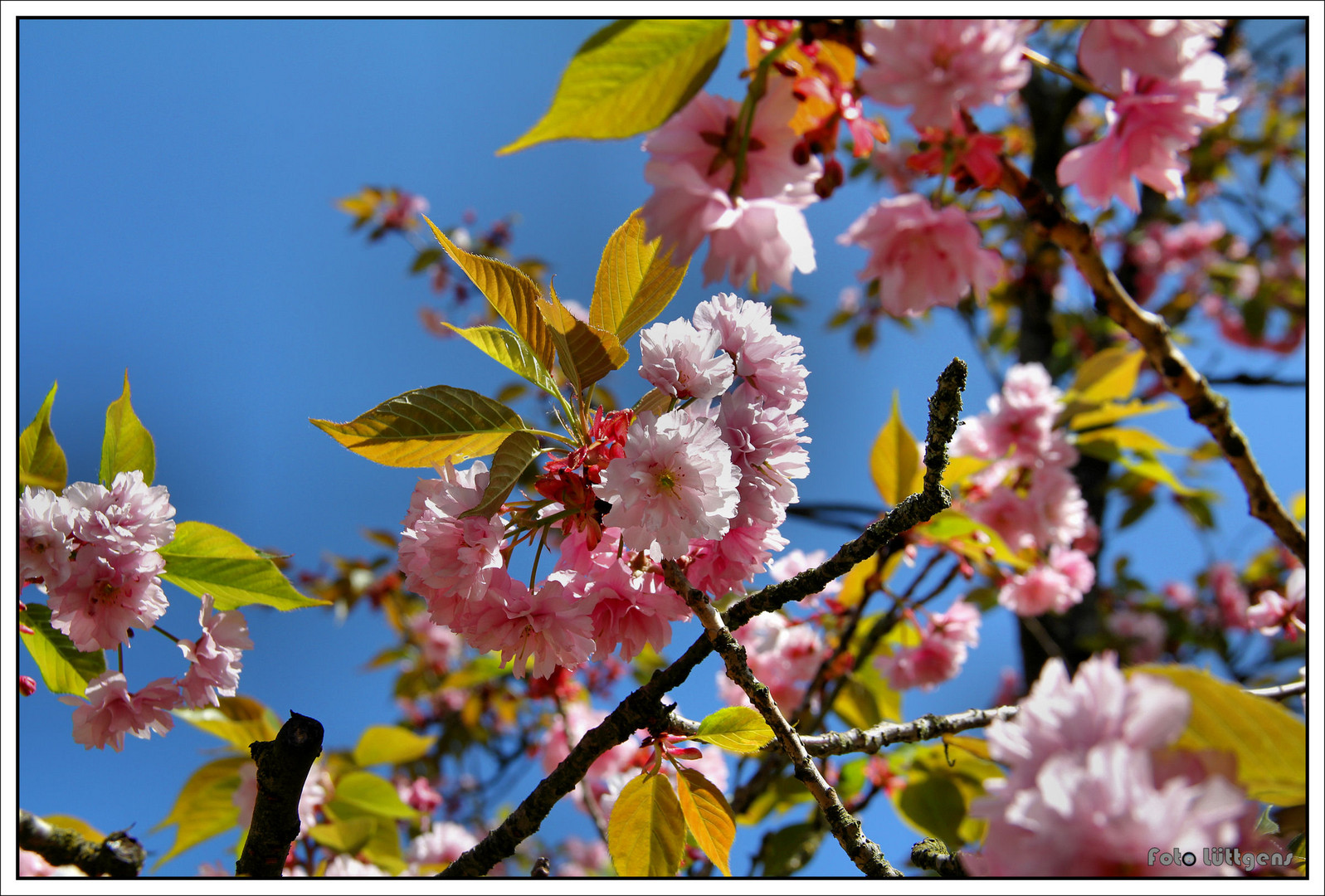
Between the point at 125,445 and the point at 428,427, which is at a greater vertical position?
the point at 125,445

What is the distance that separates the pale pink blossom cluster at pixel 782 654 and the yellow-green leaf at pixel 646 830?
0.91 metres

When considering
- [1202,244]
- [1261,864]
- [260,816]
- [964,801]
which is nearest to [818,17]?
[1261,864]

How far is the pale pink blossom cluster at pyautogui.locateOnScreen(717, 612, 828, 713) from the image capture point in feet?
6.13

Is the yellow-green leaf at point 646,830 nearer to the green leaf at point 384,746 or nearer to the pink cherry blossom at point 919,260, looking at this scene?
the pink cherry blossom at point 919,260

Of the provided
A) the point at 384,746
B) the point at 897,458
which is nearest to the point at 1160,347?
the point at 897,458

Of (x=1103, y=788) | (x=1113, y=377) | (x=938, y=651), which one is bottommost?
(x=1103, y=788)

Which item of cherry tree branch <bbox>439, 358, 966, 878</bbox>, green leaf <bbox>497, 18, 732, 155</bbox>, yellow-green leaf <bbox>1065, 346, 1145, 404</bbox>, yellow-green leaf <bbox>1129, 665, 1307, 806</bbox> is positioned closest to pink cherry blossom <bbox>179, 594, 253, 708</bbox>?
cherry tree branch <bbox>439, 358, 966, 878</bbox>

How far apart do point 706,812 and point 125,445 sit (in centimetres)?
90

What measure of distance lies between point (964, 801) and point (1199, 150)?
3856 millimetres

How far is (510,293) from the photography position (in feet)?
2.60

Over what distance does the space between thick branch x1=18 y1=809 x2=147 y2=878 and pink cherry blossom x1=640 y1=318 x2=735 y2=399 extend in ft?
2.86

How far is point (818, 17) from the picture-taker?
1.93 feet

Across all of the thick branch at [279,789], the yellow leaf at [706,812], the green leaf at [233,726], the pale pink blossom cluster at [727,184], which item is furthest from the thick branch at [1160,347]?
the green leaf at [233,726]

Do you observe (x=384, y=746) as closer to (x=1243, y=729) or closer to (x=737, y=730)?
(x=737, y=730)
